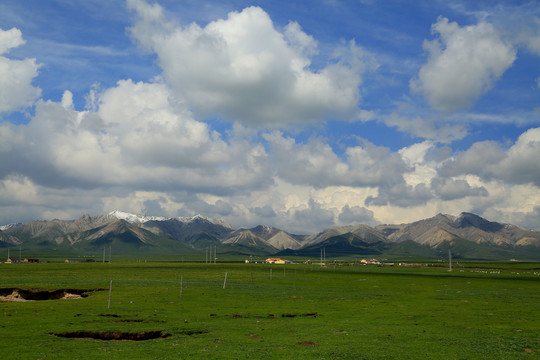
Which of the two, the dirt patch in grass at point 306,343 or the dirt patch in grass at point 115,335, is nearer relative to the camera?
the dirt patch in grass at point 306,343

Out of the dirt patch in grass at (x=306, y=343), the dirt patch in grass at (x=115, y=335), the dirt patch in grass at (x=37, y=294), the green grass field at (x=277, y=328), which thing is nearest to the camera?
the green grass field at (x=277, y=328)

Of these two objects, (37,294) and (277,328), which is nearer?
(277,328)

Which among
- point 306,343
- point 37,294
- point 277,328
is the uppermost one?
point 306,343

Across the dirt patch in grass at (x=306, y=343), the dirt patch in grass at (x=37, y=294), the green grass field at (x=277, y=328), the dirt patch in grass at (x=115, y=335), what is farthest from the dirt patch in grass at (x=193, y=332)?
the dirt patch in grass at (x=37, y=294)

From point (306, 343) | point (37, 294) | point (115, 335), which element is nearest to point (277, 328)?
point (306, 343)

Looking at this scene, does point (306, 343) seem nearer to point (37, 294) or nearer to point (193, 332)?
point (193, 332)

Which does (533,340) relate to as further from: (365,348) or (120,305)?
(120,305)

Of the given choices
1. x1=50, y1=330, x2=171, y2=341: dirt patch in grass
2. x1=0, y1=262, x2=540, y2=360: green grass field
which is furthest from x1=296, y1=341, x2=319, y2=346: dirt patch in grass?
x1=50, y1=330, x2=171, y2=341: dirt patch in grass

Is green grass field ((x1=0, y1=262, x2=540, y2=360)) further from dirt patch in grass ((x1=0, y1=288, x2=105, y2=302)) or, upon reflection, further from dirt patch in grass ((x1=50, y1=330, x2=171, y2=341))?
dirt patch in grass ((x1=0, y1=288, x2=105, y2=302))

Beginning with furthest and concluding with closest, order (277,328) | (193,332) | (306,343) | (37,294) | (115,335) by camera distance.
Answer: (37,294)
(277,328)
(193,332)
(115,335)
(306,343)

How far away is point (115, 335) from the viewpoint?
34.6m

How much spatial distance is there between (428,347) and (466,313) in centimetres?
2224

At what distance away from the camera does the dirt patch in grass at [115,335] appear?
3422 cm

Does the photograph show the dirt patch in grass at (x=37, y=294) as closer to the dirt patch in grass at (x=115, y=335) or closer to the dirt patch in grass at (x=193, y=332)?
the dirt patch in grass at (x=115, y=335)
